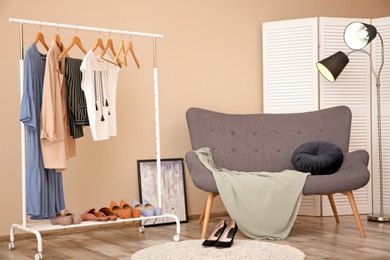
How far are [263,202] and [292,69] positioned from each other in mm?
1677

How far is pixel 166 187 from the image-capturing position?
16.6 ft

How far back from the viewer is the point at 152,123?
5043 millimetres

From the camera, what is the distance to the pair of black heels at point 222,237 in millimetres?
3613

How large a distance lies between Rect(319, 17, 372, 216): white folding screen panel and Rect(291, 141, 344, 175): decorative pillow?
30.1 inches

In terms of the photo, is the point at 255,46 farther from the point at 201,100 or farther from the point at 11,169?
the point at 11,169

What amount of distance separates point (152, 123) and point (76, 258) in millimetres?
1714

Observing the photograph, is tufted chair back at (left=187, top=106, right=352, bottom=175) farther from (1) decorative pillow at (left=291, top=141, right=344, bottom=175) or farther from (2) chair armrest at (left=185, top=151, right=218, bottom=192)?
(2) chair armrest at (left=185, top=151, right=218, bottom=192)

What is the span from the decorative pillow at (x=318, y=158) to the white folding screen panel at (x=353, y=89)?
764 mm

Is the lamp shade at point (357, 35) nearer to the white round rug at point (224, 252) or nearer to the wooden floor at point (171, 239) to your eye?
the wooden floor at point (171, 239)

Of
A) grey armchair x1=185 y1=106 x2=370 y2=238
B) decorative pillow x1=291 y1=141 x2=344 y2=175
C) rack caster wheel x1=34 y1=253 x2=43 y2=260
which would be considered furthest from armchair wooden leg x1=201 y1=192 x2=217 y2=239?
rack caster wheel x1=34 y1=253 x2=43 y2=260

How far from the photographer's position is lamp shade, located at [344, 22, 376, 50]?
4.84 m

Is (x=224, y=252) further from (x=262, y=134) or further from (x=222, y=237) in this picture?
(x=262, y=134)

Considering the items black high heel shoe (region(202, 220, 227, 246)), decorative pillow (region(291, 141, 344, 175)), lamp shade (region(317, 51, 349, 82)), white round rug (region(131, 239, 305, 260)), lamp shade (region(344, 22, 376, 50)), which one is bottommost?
white round rug (region(131, 239, 305, 260))

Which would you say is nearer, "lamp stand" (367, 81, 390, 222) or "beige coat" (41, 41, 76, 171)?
"beige coat" (41, 41, 76, 171)
